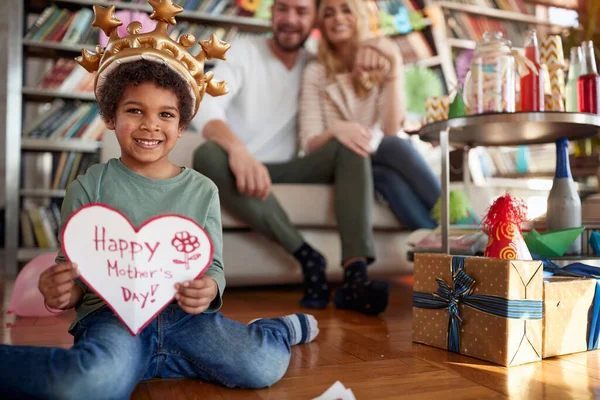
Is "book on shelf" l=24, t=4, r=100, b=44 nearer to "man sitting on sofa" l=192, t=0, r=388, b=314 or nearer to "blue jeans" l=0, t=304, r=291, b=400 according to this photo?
"man sitting on sofa" l=192, t=0, r=388, b=314

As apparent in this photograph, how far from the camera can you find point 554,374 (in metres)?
0.81

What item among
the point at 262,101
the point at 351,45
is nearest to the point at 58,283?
the point at 262,101

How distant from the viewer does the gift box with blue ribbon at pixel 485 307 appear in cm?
84

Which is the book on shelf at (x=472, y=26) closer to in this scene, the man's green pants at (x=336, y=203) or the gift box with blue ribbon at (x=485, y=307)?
the man's green pants at (x=336, y=203)

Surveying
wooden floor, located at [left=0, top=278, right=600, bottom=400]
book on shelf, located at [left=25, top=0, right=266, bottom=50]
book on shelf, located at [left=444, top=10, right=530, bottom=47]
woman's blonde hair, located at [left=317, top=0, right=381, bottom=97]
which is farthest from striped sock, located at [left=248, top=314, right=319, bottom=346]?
book on shelf, located at [left=444, top=10, right=530, bottom=47]

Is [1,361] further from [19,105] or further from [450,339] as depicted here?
[19,105]

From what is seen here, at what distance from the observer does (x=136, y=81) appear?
73cm

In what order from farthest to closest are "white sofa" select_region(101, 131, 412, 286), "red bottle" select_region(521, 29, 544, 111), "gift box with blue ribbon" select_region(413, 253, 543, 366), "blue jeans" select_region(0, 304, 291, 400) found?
"white sofa" select_region(101, 131, 412, 286)
"red bottle" select_region(521, 29, 544, 111)
"gift box with blue ribbon" select_region(413, 253, 543, 366)
"blue jeans" select_region(0, 304, 291, 400)

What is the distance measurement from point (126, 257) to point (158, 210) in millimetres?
98

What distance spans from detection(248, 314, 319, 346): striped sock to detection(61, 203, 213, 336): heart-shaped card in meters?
0.34

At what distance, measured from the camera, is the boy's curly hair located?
73 centimetres

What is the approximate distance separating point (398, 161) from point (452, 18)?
6.36 ft

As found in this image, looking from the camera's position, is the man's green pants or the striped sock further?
the man's green pants

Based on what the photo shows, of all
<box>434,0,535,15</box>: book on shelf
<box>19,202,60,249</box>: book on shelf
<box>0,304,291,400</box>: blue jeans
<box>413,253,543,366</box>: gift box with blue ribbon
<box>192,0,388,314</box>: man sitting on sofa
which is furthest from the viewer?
<box>434,0,535,15</box>: book on shelf
